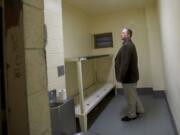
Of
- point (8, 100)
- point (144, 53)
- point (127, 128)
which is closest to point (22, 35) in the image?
point (8, 100)

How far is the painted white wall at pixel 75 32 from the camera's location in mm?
3670

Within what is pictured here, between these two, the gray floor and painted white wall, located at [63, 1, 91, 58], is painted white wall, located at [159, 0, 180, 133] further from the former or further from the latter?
painted white wall, located at [63, 1, 91, 58]

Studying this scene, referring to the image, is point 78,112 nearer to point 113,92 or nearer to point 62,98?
point 62,98

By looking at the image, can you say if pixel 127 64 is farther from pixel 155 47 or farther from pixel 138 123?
pixel 155 47

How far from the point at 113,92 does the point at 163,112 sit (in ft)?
6.14

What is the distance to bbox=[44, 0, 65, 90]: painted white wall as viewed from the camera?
8.11 ft

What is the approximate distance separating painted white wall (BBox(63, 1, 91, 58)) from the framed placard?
28cm

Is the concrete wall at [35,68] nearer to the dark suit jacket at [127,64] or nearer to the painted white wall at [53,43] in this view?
the painted white wall at [53,43]

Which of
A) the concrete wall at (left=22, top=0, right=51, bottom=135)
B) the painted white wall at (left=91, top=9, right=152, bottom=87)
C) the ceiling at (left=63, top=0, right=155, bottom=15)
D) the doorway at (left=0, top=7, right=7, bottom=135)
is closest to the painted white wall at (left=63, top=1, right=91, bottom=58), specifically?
the ceiling at (left=63, top=0, right=155, bottom=15)

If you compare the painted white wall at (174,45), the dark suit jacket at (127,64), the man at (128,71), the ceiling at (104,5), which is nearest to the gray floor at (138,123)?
the man at (128,71)

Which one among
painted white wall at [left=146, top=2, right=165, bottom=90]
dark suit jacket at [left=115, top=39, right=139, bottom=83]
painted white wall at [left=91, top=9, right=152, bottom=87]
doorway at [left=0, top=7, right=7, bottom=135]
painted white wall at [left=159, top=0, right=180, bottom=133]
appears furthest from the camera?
painted white wall at [left=91, top=9, right=152, bottom=87]

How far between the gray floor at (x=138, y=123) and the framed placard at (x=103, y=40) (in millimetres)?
1944

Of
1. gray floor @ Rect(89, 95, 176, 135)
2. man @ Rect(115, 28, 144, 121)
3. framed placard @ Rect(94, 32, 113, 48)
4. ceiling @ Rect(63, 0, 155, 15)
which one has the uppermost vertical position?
ceiling @ Rect(63, 0, 155, 15)

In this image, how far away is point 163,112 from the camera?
11.1 feet
